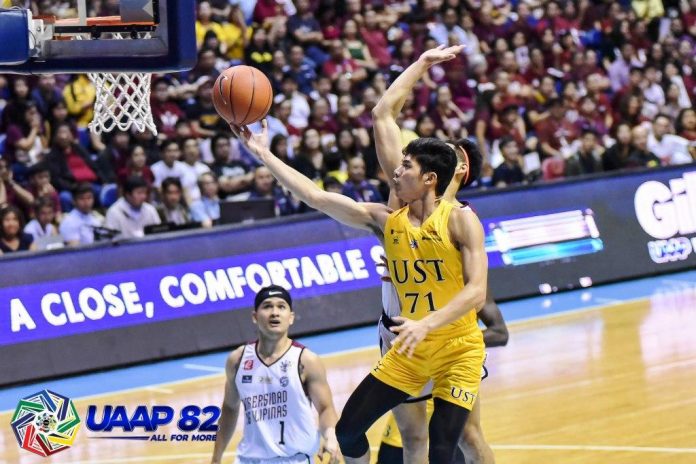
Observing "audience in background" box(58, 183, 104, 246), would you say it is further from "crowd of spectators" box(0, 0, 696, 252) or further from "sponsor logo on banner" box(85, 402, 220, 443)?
"sponsor logo on banner" box(85, 402, 220, 443)

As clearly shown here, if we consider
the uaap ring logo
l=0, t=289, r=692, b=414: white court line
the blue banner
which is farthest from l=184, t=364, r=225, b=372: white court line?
the uaap ring logo

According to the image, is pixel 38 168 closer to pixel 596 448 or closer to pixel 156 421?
pixel 156 421

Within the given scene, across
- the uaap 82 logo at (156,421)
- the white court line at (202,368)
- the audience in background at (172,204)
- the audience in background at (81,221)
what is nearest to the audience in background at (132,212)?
the audience in background at (81,221)

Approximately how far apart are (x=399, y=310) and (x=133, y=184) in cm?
682

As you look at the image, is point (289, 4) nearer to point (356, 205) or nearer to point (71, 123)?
point (71, 123)

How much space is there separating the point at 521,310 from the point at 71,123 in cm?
539

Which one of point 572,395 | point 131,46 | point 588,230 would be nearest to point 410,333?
point 131,46

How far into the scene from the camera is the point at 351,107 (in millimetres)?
17109

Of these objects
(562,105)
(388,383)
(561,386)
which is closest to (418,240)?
(388,383)

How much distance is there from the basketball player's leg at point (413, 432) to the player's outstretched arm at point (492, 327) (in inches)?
23.6

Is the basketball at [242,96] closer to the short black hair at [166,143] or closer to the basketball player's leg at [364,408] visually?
the basketball player's leg at [364,408]

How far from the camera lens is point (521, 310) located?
49.1ft

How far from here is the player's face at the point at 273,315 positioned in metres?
7.32

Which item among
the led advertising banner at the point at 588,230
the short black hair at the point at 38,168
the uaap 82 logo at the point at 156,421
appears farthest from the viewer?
the led advertising banner at the point at 588,230
